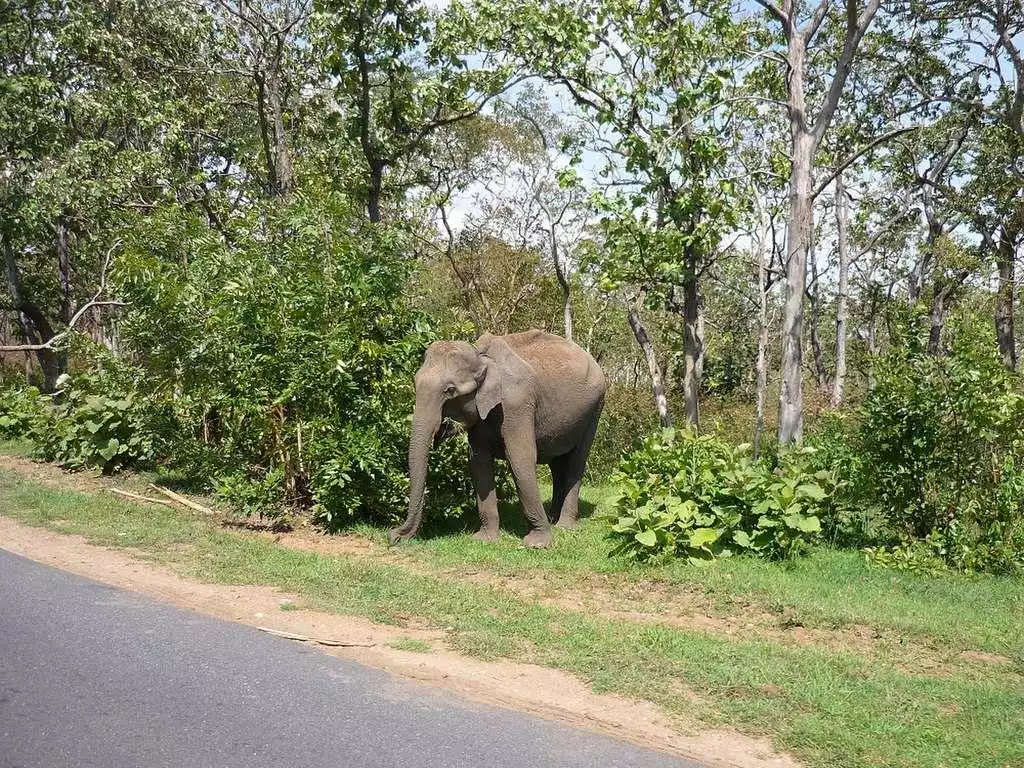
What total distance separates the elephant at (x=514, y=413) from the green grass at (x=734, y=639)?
578 millimetres

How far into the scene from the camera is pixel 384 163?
15.6 m

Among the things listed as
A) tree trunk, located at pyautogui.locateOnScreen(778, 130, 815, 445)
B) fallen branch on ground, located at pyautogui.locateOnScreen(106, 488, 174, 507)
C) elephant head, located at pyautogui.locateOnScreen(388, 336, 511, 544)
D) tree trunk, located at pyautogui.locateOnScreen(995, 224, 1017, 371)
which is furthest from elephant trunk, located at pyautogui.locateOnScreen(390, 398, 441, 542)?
tree trunk, located at pyautogui.locateOnScreen(995, 224, 1017, 371)

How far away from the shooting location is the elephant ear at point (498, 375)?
9.83 m

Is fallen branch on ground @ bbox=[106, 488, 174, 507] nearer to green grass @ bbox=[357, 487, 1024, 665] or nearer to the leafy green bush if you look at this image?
green grass @ bbox=[357, 487, 1024, 665]

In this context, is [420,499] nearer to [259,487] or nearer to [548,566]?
[548,566]

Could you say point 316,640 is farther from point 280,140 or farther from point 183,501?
point 280,140

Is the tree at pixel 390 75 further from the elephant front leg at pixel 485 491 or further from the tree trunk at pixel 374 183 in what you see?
the elephant front leg at pixel 485 491

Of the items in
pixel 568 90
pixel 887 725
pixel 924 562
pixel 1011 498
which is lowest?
pixel 887 725

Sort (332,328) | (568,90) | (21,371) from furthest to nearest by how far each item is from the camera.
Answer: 1. (21,371)
2. (568,90)
3. (332,328)

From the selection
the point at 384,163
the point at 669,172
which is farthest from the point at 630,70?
the point at 384,163

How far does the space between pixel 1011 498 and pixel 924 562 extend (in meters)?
0.97

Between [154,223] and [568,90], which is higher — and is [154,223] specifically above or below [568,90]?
below

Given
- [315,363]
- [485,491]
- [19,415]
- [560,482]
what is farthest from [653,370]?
[19,415]

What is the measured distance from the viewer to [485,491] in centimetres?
1031
